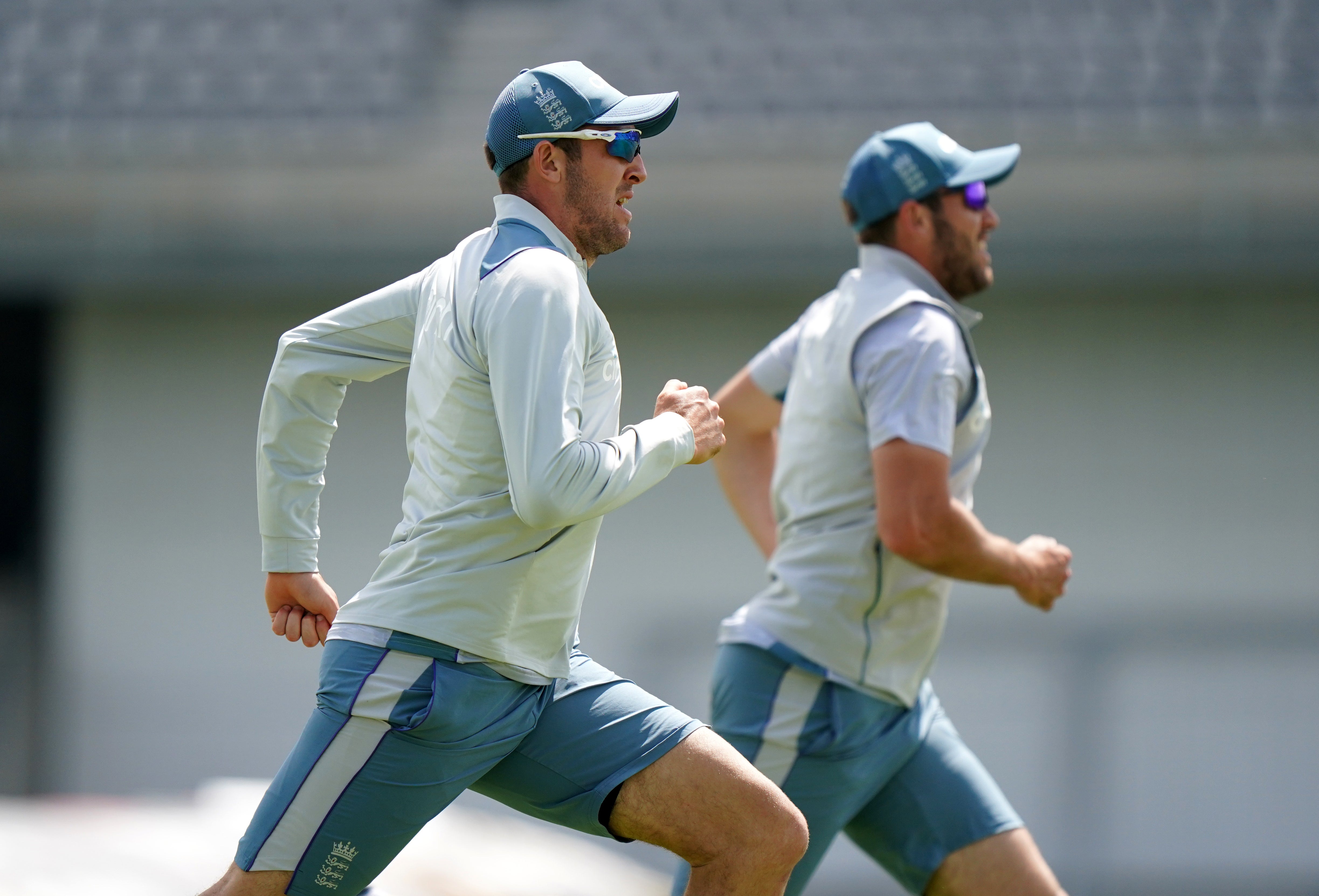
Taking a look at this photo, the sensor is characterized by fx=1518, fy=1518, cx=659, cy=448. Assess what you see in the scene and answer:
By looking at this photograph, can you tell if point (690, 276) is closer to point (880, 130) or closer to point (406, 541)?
point (880, 130)

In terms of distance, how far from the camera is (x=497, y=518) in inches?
101

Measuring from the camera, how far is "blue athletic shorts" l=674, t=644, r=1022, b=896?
3.41 meters

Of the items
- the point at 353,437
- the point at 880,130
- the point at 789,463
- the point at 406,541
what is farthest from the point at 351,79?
the point at 406,541

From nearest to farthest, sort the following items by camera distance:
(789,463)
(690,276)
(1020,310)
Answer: (789,463) < (690,276) < (1020,310)

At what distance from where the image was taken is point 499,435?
8.46ft

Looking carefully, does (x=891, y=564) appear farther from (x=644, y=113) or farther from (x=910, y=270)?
(x=644, y=113)

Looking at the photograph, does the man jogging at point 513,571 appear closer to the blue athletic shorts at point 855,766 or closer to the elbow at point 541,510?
the elbow at point 541,510

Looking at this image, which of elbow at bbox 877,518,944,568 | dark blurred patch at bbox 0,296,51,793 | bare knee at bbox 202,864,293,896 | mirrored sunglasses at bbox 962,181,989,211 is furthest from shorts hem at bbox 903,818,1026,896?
dark blurred patch at bbox 0,296,51,793

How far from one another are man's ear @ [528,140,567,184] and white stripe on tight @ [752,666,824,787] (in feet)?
4.40

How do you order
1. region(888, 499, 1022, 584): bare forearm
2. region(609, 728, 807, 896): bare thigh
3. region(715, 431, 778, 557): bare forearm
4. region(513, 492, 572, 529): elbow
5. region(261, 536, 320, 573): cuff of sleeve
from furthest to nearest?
region(715, 431, 778, 557): bare forearm < region(888, 499, 1022, 584): bare forearm < region(261, 536, 320, 573): cuff of sleeve < region(609, 728, 807, 896): bare thigh < region(513, 492, 572, 529): elbow

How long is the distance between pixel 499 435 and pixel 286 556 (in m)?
0.60

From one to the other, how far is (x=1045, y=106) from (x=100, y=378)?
4.85m

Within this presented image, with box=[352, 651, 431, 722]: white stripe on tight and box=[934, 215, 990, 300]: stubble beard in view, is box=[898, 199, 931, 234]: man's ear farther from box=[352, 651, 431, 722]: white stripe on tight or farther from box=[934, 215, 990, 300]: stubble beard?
box=[352, 651, 431, 722]: white stripe on tight

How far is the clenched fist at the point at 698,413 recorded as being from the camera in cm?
269
